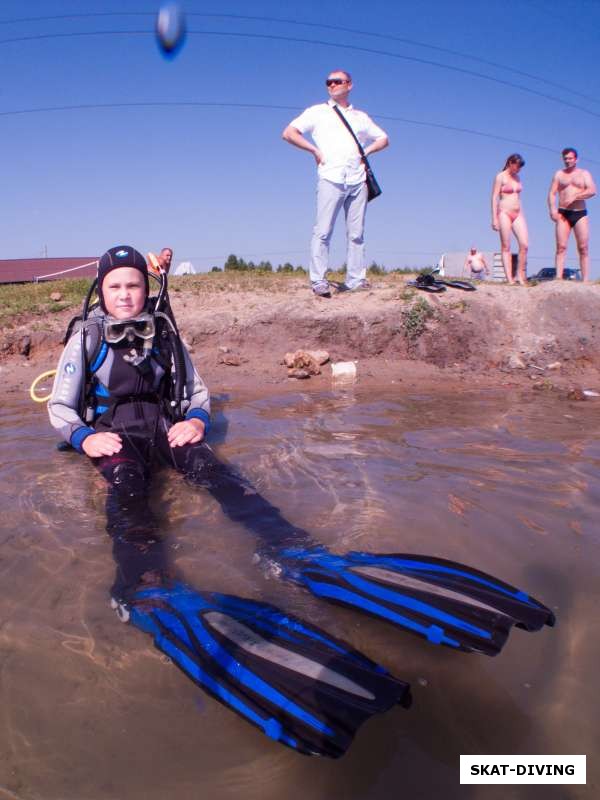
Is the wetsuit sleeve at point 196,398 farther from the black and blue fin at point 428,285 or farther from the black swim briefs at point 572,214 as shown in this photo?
the black swim briefs at point 572,214

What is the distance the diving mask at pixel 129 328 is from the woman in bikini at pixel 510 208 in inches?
237

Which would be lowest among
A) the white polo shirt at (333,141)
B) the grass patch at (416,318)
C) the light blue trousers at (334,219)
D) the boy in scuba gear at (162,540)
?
the boy in scuba gear at (162,540)

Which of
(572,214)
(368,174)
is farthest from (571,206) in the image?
(368,174)

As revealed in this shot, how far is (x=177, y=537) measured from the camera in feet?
9.18

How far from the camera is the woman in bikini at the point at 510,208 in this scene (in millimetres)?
7996

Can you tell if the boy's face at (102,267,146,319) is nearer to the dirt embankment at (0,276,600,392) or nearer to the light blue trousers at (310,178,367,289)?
the dirt embankment at (0,276,600,392)

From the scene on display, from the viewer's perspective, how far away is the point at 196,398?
382cm

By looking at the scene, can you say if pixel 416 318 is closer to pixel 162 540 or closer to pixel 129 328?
pixel 129 328

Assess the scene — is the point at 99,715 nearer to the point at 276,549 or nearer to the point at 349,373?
the point at 276,549

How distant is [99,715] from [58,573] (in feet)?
2.90

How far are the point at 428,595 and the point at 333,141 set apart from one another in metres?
6.08

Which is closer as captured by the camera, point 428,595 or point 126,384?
point 428,595

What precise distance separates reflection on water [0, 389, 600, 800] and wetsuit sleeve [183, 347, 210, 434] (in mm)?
419

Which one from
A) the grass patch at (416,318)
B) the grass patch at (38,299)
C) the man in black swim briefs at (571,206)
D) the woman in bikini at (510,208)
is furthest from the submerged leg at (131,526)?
the man in black swim briefs at (571,206)
